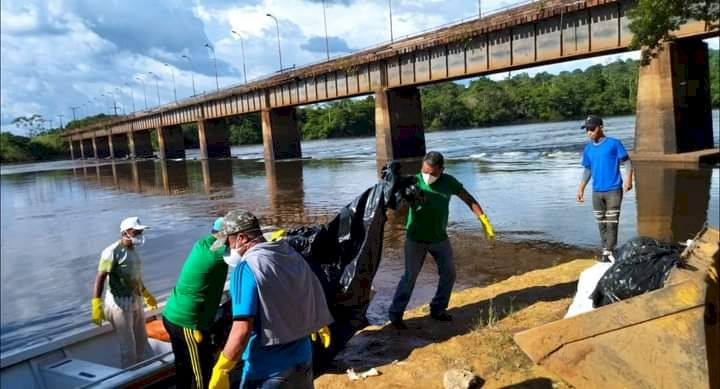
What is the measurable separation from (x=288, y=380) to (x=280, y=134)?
147 feet

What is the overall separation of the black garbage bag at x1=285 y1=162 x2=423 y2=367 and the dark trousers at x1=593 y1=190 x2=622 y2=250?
2644mm

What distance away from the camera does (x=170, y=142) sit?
228 ft

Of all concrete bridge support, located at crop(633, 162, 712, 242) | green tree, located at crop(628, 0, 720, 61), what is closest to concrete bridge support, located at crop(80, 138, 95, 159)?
green tree, located at crop(628, 0, 720, 61)

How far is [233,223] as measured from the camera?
10.1ft

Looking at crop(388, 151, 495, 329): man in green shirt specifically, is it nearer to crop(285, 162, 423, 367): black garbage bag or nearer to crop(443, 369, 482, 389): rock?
crop(285, 162, 423, 367): black garbage bag

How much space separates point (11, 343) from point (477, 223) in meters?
9.30

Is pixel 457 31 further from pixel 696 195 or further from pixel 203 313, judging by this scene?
pixel 203 313

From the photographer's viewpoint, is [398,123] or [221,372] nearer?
[221,372]

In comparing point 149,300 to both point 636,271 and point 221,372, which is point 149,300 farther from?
point 636,271

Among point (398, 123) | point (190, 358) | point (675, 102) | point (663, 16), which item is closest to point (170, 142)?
point (398, 123)

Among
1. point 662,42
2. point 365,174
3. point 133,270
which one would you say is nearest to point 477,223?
point 133,270

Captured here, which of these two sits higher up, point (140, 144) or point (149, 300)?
point (140, 144)

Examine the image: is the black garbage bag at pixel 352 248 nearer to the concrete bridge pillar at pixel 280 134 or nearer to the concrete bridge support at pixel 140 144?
the concrete bridge pillar at pixel 280 134

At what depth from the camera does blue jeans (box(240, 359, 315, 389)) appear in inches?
117
